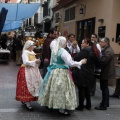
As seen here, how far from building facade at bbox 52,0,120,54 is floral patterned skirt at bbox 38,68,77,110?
22.3 feet

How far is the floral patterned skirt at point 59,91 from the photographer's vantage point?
6.24 meters

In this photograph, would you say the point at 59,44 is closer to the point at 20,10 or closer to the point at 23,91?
the point at 23,91

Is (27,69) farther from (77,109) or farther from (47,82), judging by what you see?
(77,109)

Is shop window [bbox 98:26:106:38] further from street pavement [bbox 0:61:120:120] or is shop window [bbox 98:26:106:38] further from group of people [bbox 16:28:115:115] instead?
group of people [bbox 16:28:115:115]

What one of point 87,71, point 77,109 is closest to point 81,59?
point 87,71

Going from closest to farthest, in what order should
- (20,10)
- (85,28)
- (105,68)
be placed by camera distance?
1. (105,68)
2. (85,28)
3. (20,10)

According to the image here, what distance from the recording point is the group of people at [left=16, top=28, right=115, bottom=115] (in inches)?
246

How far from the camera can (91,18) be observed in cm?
1551

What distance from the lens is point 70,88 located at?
6328 millimetres

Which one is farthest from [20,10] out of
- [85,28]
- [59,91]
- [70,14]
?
[59,91]

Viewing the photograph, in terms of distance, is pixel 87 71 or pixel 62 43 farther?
pixel 87 71

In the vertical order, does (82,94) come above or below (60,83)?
below

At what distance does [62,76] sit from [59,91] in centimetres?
31

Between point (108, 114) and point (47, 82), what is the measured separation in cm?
157
